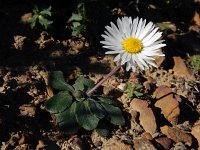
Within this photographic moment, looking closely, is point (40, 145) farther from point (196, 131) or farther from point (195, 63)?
point (195, 63)

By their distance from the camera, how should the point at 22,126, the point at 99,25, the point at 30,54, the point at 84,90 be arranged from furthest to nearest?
the point at 99,25 → the point at 30,54 → the point at 84,90 → the point at 22,126

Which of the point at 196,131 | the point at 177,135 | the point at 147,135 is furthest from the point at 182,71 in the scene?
the point at 147,135

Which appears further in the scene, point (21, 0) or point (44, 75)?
point (21, 0)

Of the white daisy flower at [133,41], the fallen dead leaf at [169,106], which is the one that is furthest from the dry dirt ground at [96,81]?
the white daisy flower at [133,41]

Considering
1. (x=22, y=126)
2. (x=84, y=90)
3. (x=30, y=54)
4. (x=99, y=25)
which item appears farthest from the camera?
(x=99, y=25)

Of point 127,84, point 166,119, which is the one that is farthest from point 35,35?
point 166,119

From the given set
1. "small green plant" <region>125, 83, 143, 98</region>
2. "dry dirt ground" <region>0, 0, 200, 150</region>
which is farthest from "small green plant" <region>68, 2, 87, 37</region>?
"small green plant" <region>125, 83, 143, 98</region>

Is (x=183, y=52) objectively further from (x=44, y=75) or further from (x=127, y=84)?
(x=44, y=75)
